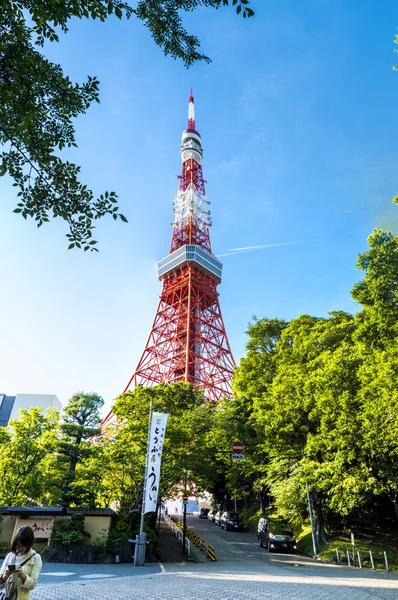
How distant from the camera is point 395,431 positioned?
1227 cm

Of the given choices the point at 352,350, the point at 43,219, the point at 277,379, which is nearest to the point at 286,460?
the point at 277,379

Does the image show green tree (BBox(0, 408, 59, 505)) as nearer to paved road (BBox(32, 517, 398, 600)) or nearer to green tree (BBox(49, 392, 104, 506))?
green tree (BBox(49, 392, 104, 506))

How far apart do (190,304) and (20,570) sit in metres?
43.6

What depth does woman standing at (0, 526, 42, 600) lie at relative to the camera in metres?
3.37

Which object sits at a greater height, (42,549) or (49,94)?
(49,94)

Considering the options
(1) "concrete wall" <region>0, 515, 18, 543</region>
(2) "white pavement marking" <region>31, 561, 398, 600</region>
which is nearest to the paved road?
(2) "white pavement marking" <region>31, 561, 398, 600</region>

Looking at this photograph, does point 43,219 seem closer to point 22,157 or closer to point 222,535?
point 22,157

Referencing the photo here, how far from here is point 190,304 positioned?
154 feet

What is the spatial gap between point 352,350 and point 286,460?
6724mm

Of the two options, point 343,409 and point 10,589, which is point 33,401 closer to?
point 343,409

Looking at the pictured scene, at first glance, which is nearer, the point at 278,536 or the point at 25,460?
the point at 278,536

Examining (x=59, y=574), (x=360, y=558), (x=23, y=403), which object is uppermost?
(x=23, y=403)

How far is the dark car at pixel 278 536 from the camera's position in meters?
17.4

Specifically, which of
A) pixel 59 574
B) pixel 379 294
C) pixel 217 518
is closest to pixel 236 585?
pixel 59 574
